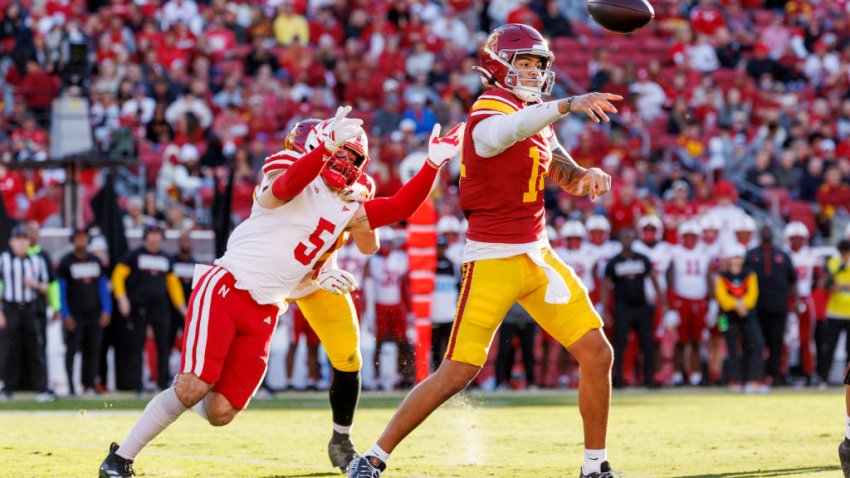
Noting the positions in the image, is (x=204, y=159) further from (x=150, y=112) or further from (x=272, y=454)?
(x=272, y=454)

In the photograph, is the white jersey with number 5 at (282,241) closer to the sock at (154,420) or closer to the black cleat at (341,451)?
the sock at (154,420)

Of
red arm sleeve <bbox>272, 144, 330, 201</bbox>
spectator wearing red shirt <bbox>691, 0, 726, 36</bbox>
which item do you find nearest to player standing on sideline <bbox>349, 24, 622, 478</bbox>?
Result: red arm sleeve <bbox>272, 144, 330, 201</bbox>

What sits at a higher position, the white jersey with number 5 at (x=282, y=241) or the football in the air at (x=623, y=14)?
the football in the air at (x=623, y=14)

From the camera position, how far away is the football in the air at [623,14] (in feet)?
22.3

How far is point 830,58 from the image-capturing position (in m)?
21.0

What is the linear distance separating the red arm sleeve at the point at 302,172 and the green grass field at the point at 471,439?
1468 millimetres

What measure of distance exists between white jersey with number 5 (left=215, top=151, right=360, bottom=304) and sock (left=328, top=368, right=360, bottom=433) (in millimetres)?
758

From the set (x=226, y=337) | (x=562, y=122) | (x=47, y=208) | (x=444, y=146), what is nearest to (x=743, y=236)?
(x=562, y=122)

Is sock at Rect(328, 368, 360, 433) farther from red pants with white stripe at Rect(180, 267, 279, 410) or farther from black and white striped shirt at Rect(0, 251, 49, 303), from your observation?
black and white striped shirt at Rect(0, 251, 49, 303)

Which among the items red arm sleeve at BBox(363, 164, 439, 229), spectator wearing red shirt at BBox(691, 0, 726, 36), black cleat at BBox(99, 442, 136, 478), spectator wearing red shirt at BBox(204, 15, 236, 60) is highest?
spectator wearing red shirt at BBox(691, 0, 726, 36)

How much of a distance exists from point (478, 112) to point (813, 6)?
1752 centimetres

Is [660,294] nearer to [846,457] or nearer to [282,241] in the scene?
[846,457]

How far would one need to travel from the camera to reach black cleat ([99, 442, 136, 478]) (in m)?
6.15

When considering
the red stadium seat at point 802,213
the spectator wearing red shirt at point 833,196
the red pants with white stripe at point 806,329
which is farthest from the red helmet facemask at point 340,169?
the spectator wearing red shirt at point 833,196
